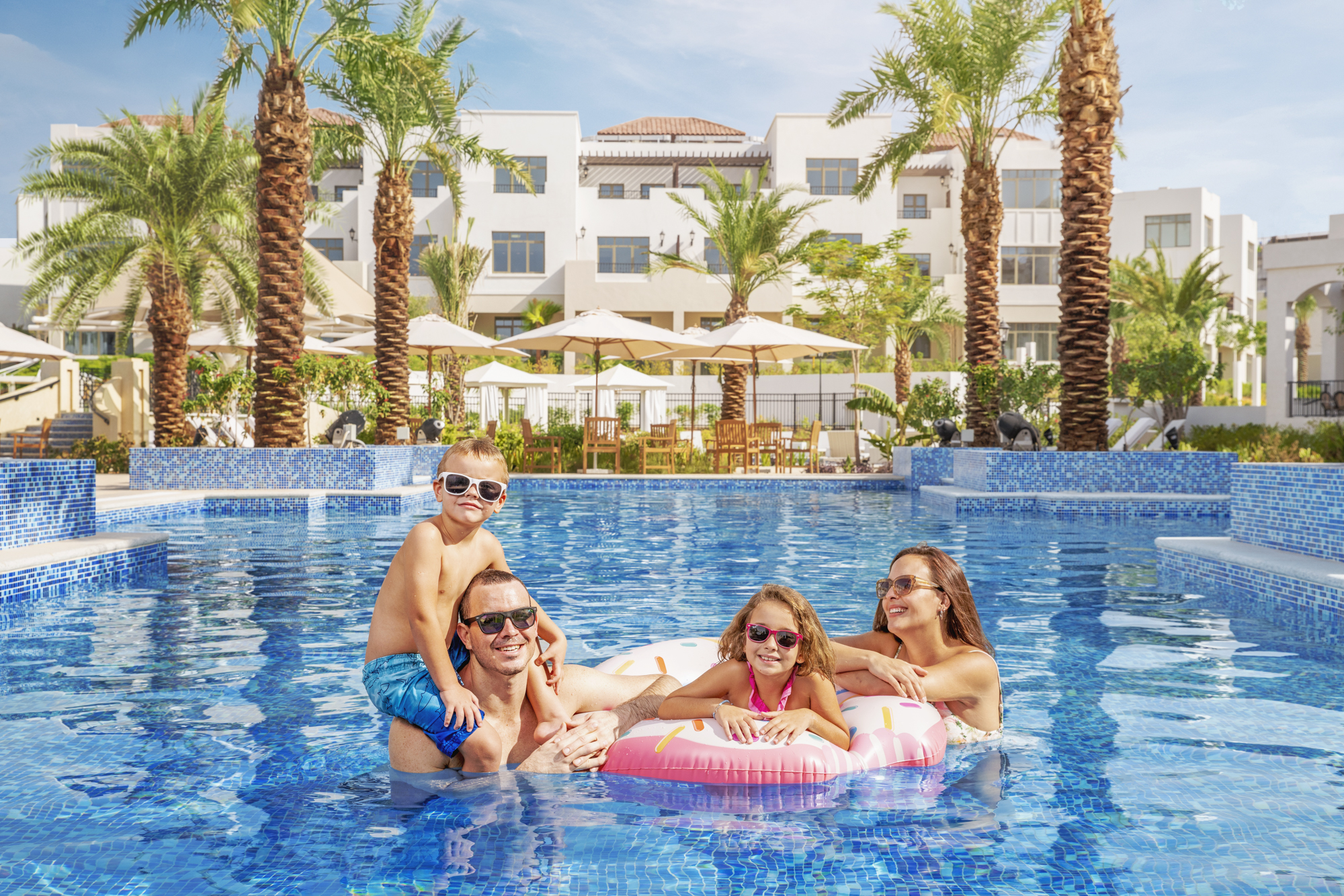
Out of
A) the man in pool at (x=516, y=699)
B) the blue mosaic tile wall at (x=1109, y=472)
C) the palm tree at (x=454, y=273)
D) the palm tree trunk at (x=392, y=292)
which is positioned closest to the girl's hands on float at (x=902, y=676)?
the man in pool at (x=516, y=699)

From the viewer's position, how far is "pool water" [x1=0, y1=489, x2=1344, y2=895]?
3.02 meters

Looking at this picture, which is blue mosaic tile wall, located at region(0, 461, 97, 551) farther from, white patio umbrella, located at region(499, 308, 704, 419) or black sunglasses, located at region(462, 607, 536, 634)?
white patio umbrella, located at region(499, 308, 704, 419)

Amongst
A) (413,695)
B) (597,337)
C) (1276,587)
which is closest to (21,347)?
(597,337)

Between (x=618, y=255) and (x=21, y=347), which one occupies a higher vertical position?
(x=618, y=255)

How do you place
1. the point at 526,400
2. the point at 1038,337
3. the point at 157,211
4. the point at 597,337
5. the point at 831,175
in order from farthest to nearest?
the point at 1038,337 → the point at 831,175 → the point at 526,400 → the point at 157,211 → the point at 597,337

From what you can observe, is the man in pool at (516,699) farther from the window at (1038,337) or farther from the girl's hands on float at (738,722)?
the window at (1038,337)

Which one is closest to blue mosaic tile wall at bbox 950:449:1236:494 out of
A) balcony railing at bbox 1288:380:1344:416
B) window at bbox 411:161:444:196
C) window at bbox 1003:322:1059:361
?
balcony railing at bbox 1288:380:1344:416

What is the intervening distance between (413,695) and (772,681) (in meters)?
1.29

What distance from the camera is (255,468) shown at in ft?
48.3

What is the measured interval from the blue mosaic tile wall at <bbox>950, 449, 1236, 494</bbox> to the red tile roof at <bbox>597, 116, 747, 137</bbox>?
35333 millimetres

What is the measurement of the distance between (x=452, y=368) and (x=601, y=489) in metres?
13.1

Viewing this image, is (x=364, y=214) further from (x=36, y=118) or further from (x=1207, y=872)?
(x=1207, y=872)

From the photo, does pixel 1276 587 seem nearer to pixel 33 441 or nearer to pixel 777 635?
pixel 777 635

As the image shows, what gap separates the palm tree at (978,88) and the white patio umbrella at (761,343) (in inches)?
105
